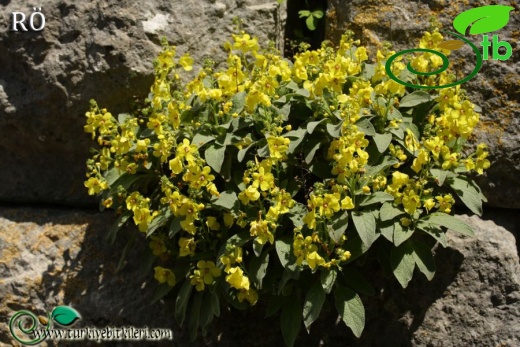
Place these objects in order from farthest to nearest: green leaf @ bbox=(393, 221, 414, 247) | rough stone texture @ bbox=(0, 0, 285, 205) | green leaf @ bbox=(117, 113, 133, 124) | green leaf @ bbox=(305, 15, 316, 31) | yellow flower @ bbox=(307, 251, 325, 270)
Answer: green leaf @ bbox=(305, 15, 316, 31)
rough stone texture @ bbox=(0, 0, 285, 205)
green leaf @ bbox=(117, 113, 133, 124)
green leaf @ bbox=(393, 221, 414, 247)
yellow flower @ bbox=(307, 251, 325, 270)

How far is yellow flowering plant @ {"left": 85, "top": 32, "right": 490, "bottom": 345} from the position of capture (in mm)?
3215

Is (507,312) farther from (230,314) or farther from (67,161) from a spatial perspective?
(67,161)

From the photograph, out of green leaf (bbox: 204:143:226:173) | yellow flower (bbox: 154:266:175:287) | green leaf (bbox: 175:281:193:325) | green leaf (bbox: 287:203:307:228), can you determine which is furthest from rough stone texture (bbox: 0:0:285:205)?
green leaf (bbox: 287:203:307:228)

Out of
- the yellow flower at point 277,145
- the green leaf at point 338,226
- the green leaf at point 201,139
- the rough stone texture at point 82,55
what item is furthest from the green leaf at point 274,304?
the rough stone texture at point 82,55

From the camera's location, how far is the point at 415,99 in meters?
3.55

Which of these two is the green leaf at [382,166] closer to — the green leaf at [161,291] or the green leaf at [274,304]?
the green leaf at [274,304]

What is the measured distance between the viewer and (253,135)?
3.51 metres

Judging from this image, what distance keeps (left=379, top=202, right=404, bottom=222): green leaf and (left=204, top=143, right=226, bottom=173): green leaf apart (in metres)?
0.72

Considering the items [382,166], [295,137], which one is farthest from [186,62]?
[382,166]

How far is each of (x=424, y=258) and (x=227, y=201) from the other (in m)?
0.89

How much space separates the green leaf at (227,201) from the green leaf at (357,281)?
584mm

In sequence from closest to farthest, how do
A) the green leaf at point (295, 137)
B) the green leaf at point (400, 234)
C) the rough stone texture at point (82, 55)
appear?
the green leaf at point (400, 234)
the green leaf at point (295, 137)
the rough stone texture at point (82, 55)

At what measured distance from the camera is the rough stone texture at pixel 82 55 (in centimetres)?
392

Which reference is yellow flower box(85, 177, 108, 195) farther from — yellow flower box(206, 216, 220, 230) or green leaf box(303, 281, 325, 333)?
green leaf box(303, 281, 325, 333)
